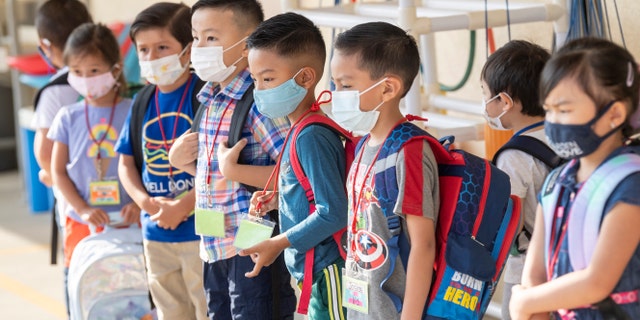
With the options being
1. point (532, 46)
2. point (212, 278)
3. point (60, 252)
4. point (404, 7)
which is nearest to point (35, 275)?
point (60, 252)

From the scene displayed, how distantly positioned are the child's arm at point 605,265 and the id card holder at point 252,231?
1.03 metres

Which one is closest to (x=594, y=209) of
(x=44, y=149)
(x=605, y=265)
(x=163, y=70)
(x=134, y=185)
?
(x=605, y=265)

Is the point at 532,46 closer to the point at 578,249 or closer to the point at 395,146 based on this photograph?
the point at 395,146

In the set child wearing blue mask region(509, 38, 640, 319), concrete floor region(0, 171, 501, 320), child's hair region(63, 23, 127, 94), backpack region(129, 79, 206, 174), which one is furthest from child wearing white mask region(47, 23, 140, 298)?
child wearing blue mask region(509, 38, 640, 319)

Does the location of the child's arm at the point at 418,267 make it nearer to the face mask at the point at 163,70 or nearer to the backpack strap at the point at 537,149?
the backpack strap at the point at 537,149

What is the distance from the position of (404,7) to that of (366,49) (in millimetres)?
557

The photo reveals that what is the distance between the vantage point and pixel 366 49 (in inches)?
96.7

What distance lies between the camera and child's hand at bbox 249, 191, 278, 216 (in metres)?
2.83

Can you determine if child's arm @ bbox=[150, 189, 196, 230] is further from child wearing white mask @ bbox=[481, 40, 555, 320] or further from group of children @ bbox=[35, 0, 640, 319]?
child wearing white mask @ bbox=[481, 40, 555, 320]

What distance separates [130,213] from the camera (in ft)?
12.8

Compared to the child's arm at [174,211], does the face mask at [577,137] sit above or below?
above

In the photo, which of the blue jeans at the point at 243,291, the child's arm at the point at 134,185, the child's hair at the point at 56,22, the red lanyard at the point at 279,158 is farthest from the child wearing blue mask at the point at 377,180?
the child's hair at the point at 56,22

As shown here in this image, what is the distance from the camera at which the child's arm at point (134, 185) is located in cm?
343

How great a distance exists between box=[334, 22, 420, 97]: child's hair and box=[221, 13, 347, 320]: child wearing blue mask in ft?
0.87
